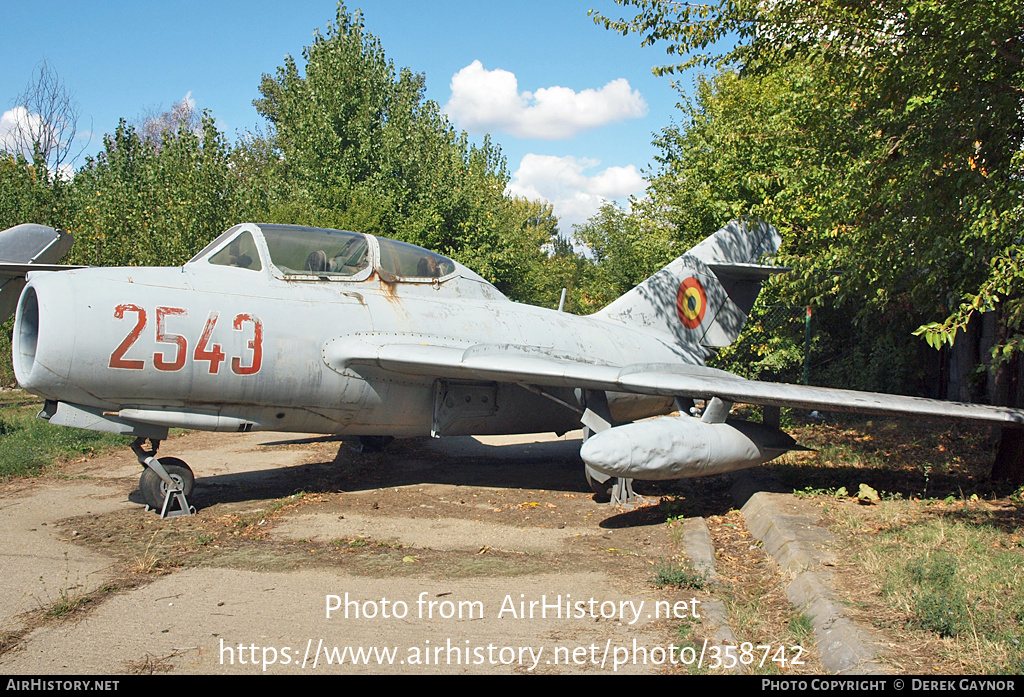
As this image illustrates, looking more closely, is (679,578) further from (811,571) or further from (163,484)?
(163,484)

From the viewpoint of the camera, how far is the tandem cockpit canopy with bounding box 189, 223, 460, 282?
7879 mm

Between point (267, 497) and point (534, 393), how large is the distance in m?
3.59

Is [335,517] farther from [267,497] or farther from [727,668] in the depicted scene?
[727,668]

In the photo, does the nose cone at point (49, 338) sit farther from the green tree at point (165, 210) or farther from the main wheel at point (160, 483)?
the green tree at point (165, 210)

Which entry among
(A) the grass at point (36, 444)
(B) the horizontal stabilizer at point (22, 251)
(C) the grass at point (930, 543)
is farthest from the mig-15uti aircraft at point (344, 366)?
(B) the horizontal stabilizer at point (22, 251)

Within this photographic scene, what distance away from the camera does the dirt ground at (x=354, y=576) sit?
4.39 m

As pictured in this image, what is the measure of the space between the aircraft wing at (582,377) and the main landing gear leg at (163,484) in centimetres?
203

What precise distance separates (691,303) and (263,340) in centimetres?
711

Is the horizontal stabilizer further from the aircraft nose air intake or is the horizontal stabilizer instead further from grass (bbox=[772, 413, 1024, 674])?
grass (bbox=[772, 413, 1024, 674])

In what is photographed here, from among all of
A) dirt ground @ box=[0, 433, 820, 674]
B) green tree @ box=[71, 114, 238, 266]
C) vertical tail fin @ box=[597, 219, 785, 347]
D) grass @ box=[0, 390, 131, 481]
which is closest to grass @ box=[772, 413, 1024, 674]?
dirt ground @ box=[0, 433, 820, 674]

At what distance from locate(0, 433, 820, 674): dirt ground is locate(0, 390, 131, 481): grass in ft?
1.48

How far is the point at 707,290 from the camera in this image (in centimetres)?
1177

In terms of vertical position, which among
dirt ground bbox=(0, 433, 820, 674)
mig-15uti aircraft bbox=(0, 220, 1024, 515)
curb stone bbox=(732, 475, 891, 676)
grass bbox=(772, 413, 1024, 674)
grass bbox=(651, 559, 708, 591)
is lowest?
dirt ground bbox=(0, 433, 820, 674)

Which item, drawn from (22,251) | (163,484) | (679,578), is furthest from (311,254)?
(22,251)
